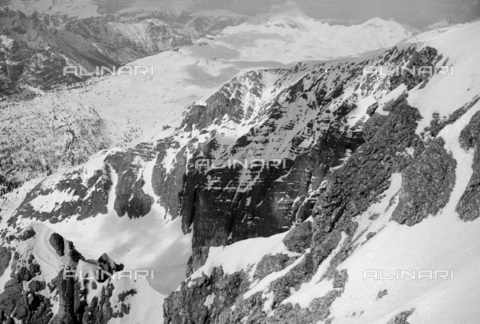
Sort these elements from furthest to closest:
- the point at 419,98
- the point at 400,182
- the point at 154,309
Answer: the point at 154,309 → the point at 419,98 → the point at 400,182

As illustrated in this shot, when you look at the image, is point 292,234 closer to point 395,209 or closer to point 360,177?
point 360,177

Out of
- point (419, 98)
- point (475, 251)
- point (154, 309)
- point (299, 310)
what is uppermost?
point (419, 98)

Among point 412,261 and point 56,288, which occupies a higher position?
point 412,261

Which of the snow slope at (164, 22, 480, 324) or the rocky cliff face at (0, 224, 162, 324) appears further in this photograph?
the rocky cliff face at (0, 224, 162, 324)

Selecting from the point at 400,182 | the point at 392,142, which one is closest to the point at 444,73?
the point at 392,142

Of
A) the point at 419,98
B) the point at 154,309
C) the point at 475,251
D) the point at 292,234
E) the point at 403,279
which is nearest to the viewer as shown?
the point at 475,251

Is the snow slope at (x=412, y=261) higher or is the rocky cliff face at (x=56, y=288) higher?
the snow slope at (x=412, y=261)

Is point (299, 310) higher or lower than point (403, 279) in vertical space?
lower

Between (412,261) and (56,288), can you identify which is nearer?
(412,261)

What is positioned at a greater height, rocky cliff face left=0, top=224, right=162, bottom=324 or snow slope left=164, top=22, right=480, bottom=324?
snow slope left=164, top=22, right=480, bottom=324

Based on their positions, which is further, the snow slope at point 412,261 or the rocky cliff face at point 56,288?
the rocky cliff face at point 56,288

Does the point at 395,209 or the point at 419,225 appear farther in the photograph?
the point at 395,209
